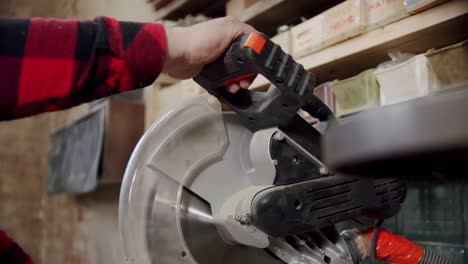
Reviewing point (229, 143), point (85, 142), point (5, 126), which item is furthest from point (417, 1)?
point (5, 126)

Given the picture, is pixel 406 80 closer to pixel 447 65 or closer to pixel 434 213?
pixel 447 65

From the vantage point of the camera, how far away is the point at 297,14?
1.37 meters

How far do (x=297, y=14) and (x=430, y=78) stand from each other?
572 mm

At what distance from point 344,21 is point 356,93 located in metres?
0.17

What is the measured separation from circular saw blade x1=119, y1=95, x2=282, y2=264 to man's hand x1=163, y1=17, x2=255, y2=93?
0.40ft

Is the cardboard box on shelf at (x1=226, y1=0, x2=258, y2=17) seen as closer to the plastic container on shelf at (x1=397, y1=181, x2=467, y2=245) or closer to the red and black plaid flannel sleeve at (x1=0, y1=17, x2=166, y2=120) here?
the plastic container on shelf at (x1=397, y1=181, x2=467, y2=245)

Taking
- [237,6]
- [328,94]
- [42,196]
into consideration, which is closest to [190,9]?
[237,6]

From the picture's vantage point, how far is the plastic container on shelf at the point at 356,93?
1.03 metres

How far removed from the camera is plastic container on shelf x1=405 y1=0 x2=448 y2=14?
87cm

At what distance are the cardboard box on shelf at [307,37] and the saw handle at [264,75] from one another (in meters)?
0.41

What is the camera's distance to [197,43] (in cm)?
64

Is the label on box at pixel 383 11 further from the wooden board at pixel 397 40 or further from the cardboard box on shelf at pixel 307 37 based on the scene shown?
the cardboard box on shelf at pixel 307 37

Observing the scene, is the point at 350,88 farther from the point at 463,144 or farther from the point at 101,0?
the point at 101,0

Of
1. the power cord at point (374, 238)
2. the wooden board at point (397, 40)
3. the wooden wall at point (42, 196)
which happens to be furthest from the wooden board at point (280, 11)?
the wooden wall at point (42, 196)
